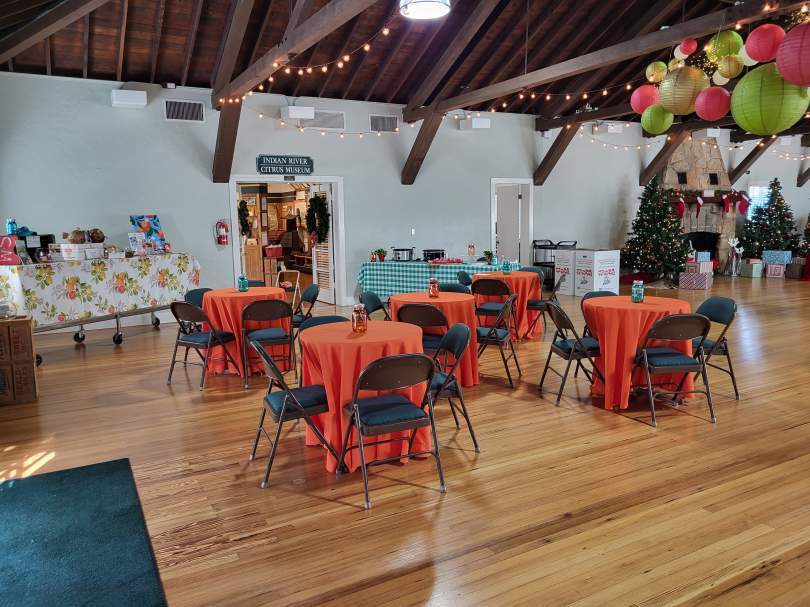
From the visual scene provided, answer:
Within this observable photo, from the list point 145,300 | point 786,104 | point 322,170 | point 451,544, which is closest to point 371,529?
point 451,544

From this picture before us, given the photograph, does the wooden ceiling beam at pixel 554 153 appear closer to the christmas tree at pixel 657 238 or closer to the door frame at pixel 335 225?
the christmas tree at pixel 657 238

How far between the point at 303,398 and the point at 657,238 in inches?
410

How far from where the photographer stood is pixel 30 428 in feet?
15.3

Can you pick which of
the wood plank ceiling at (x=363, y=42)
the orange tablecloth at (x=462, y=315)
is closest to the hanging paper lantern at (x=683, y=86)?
the orange tablecloth at (x=462, y=315)

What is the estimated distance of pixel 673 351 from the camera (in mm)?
4602

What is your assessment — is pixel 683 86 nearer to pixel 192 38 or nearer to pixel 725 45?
pixel 725 45

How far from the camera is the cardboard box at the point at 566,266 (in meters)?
11.1

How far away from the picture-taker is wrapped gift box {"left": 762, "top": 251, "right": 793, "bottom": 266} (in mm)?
13484

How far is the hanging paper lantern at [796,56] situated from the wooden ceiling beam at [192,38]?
20.8ft

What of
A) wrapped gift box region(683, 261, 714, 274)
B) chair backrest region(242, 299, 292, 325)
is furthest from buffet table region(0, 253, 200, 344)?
wrapped gift box region(683, 261, 714, 274)

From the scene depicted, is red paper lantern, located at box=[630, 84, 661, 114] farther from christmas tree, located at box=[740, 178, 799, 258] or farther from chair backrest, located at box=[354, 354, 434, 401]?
christmas tree, located at box=[740, 178, 799, 258]

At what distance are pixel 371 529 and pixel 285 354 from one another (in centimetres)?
328

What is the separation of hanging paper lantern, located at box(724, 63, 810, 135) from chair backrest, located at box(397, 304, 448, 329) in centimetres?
267

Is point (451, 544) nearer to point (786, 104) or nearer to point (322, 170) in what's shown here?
point (786, 104)
